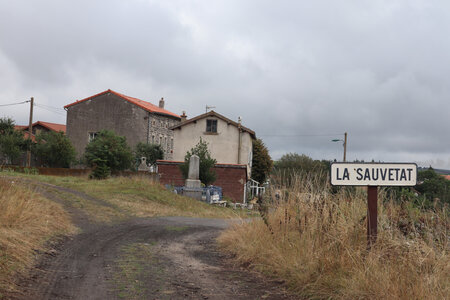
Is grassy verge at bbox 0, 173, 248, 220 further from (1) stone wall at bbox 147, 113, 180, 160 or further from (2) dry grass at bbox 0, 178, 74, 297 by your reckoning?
(1) stone wall at bbox 147, 113, 180, 160

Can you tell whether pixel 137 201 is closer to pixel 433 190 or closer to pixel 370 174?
pixel 433 190

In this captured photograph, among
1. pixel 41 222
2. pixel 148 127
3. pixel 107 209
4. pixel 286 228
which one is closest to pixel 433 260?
pixel 286 228

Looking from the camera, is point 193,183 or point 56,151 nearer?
point 193,183

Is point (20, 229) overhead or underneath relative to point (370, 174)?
underneath

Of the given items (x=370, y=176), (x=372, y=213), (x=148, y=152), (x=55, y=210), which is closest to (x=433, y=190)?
(x=55, y=210)

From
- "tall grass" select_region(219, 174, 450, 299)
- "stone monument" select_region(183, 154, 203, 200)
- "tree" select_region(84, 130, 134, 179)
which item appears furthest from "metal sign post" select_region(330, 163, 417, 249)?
"tree" select_region(84, 130, 134, 179)

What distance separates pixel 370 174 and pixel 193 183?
65.4ft

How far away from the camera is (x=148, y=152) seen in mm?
48531

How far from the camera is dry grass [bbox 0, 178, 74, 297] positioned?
5835 mm

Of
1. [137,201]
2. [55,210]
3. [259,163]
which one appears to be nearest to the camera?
[55,210]

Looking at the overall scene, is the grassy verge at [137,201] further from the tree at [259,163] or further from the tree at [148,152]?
the tree at [259,163]

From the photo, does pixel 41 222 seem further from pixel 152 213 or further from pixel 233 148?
pixel 233 148

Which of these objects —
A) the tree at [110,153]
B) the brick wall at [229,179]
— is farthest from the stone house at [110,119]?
the brick wall at [229,179]

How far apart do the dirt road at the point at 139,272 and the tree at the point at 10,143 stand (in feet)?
120
